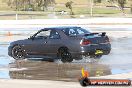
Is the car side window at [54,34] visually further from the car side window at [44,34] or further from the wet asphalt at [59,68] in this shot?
the wet asphalt at [59,68]

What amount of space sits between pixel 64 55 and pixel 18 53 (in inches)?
105

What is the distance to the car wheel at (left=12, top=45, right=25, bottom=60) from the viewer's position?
2023cm

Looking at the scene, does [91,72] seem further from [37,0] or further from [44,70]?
[37,0]

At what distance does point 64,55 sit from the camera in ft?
61.3

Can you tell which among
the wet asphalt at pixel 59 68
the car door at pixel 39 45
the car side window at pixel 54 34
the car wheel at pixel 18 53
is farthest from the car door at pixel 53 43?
the car wheel at pixel 18 53

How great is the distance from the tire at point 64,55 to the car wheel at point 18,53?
2216mm

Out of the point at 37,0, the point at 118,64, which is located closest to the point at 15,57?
the point at 118,64

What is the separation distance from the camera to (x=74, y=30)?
752 inches

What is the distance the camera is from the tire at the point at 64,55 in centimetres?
1858

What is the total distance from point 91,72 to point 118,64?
110 inches

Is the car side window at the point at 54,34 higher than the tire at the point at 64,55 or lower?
higher

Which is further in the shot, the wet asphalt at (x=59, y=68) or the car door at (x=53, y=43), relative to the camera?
the car door at (x=53, y=43)

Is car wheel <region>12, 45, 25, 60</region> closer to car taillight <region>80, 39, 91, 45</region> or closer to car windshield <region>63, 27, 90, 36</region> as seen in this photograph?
car windshield <region>63, 27, 90, 36</region>

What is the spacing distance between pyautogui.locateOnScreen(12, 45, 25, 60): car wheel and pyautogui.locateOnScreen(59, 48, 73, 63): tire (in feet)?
7.27
